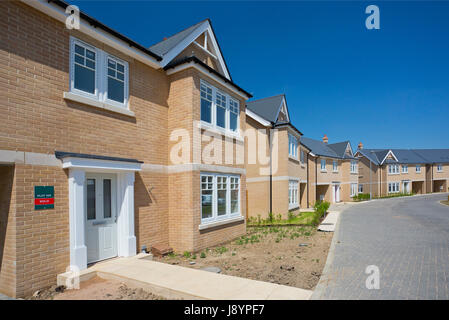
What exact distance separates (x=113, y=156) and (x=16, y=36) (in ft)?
11.3

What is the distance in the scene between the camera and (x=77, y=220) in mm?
6641

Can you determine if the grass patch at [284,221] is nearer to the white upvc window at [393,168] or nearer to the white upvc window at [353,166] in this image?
the white upvc window at [353,166]

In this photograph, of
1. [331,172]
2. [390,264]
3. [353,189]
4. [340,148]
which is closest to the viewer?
Answer: [390,264]

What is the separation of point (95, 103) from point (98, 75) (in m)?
0.86

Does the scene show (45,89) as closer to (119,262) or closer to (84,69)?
(84,69)

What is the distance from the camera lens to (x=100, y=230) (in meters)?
7.62

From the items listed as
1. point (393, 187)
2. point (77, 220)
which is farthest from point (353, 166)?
point (77, 220)

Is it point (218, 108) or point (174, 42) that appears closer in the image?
point (174, 42)

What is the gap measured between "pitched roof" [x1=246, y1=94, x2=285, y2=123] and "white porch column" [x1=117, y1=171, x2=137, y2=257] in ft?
40.7

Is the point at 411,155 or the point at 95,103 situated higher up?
the point at 411,155

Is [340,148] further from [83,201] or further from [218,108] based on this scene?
[83,201]

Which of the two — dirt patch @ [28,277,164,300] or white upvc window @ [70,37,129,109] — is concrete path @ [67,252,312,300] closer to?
dirt patch @ [28,277,164,300]

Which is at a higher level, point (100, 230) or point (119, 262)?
point (100, 230)
